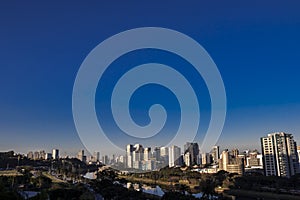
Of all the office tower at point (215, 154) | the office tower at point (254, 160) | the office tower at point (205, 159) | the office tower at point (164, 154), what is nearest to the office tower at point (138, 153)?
the office tower at point (164, 154)

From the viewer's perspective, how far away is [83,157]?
24797 millimetres

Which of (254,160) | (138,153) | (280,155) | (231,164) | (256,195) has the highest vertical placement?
(138,153)

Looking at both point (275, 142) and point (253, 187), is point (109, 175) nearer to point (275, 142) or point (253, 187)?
point (253, 187)

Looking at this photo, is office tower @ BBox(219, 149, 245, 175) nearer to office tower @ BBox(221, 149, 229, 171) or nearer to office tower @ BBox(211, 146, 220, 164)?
office tower @ BBox(221, 149, 229, 171)

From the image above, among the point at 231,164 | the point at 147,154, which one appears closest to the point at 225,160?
the point at 231,164

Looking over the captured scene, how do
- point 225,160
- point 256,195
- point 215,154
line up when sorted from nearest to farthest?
point 256,195 → point 225,160 → point 215,154

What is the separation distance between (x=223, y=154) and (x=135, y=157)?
6.25 meters

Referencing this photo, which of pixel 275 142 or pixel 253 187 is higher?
pixel 275 142

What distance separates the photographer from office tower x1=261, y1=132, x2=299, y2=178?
44.0ft

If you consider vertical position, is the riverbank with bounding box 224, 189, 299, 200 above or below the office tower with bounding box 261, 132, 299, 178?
below

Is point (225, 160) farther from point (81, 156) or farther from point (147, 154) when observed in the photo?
point (81, 156)

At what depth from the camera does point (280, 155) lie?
13.7 metres

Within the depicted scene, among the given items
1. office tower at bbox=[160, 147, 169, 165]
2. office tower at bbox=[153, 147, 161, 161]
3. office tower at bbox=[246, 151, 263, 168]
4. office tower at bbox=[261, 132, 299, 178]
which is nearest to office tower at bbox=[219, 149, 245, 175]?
office tower at bbox=[261, 132, 299, 178]

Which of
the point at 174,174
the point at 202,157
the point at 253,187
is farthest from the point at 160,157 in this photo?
the point at 202,157
